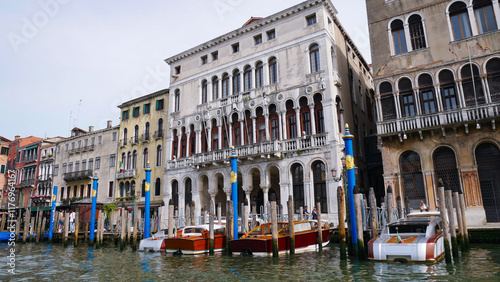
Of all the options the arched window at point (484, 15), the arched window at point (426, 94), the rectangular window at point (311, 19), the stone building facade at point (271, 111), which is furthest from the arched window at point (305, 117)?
the arched window at point (484, 15)

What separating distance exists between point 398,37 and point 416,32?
90 centimetres

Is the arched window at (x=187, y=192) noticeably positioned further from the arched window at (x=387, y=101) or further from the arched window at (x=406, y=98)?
the arched window at (x=406, y=98)

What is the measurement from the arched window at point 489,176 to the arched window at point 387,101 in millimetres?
4331

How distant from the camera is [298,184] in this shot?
71.9 ft

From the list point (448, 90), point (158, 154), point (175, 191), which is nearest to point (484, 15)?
point (448, 90)

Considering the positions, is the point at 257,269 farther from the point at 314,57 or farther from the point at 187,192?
the point at 187,192

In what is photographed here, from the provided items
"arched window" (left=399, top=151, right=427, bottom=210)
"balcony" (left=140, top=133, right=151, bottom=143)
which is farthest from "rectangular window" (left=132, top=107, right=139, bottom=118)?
"arched window" (left=399, top=151, right=427, bottom=210)

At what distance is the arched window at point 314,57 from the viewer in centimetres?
2252

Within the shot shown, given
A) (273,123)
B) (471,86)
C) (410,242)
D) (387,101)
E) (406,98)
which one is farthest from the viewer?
(273,123)

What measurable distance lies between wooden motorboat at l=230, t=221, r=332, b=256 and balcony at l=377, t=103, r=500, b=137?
22.9ft

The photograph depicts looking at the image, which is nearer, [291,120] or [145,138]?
[291,120]

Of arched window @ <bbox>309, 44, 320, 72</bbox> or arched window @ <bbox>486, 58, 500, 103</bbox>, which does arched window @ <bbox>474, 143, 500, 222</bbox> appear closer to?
arched window @ <bbox>486, 58, 500, 103</bbox>

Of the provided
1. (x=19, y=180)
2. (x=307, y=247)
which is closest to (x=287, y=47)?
(x=307, y=247)

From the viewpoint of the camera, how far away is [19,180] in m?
43.1
